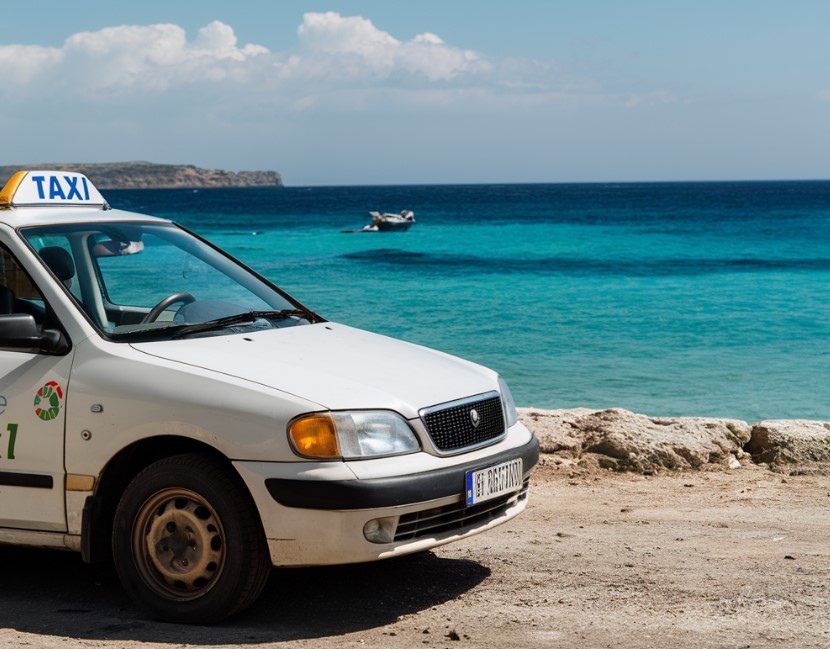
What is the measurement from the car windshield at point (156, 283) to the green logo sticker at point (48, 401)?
0.33 meters

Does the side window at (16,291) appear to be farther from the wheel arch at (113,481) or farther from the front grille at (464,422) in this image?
the front grille at (464,422)

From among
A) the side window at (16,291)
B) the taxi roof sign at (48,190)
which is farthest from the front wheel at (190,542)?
the taxi roof sign at (48,190)

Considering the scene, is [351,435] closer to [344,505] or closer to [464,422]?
[344,505]

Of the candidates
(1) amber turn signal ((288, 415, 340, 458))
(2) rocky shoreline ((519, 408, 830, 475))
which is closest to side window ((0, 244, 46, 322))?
(1) amber turn signal ((288, 415, 340, 458))

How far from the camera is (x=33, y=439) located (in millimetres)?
4410

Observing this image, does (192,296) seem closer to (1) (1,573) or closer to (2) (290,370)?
(2) (290,370)

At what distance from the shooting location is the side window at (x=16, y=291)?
4.74 meters

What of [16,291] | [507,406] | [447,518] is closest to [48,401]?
[16,291]

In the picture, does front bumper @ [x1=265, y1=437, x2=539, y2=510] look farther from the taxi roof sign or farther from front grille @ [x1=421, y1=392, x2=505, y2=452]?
the taxi roof sign

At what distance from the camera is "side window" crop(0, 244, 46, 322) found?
4.74 m

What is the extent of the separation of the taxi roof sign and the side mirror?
88 centimetres

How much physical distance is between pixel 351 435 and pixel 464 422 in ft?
1.91

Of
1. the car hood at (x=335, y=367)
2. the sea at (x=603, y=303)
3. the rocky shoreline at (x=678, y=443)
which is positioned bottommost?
the sea at (x=603, y=303)

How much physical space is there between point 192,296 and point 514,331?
16.3 metres
